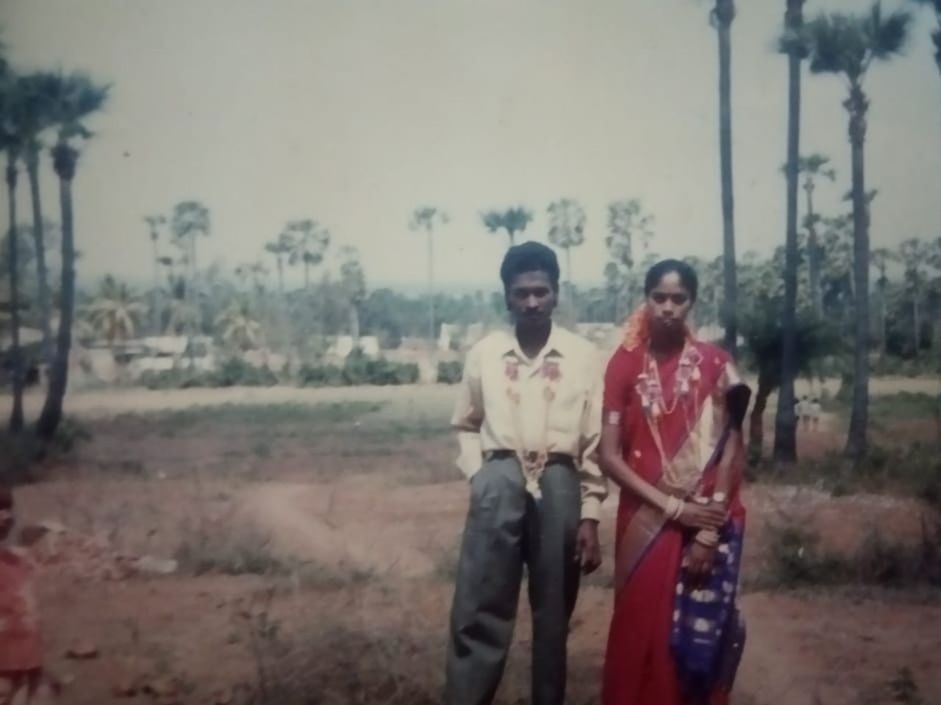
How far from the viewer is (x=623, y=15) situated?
95.6 inches

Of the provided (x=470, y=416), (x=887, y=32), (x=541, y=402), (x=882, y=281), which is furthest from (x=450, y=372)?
(x=887, y=32)

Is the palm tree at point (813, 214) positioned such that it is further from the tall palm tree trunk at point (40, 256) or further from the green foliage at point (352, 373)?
the tall palm tree trunk at point (40, 256)

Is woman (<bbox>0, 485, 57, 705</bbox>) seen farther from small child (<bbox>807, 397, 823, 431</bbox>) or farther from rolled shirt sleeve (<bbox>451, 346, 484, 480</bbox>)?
small child (<bbox>807, 397, 823, 431</bbox>)

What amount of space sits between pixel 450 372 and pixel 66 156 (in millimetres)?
1006

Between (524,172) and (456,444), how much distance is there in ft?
2.10

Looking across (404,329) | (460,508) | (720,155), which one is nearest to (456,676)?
(460,508)

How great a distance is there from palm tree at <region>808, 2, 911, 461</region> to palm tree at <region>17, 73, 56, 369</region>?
69.2 inches

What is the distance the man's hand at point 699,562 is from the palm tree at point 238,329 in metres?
1.06

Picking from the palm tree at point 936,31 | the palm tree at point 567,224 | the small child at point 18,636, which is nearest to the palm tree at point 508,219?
the palm tree at point 567,224

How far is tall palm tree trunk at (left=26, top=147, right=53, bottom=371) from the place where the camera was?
2402 millimetres

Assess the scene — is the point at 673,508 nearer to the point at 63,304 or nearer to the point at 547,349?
the point at 547,349

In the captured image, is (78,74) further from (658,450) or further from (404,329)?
(658,450)

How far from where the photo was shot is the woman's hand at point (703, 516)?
2074 mm

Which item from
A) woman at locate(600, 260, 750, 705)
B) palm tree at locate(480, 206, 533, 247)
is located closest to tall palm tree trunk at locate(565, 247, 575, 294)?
palm tree at locate(480, 206, 533, 247)
